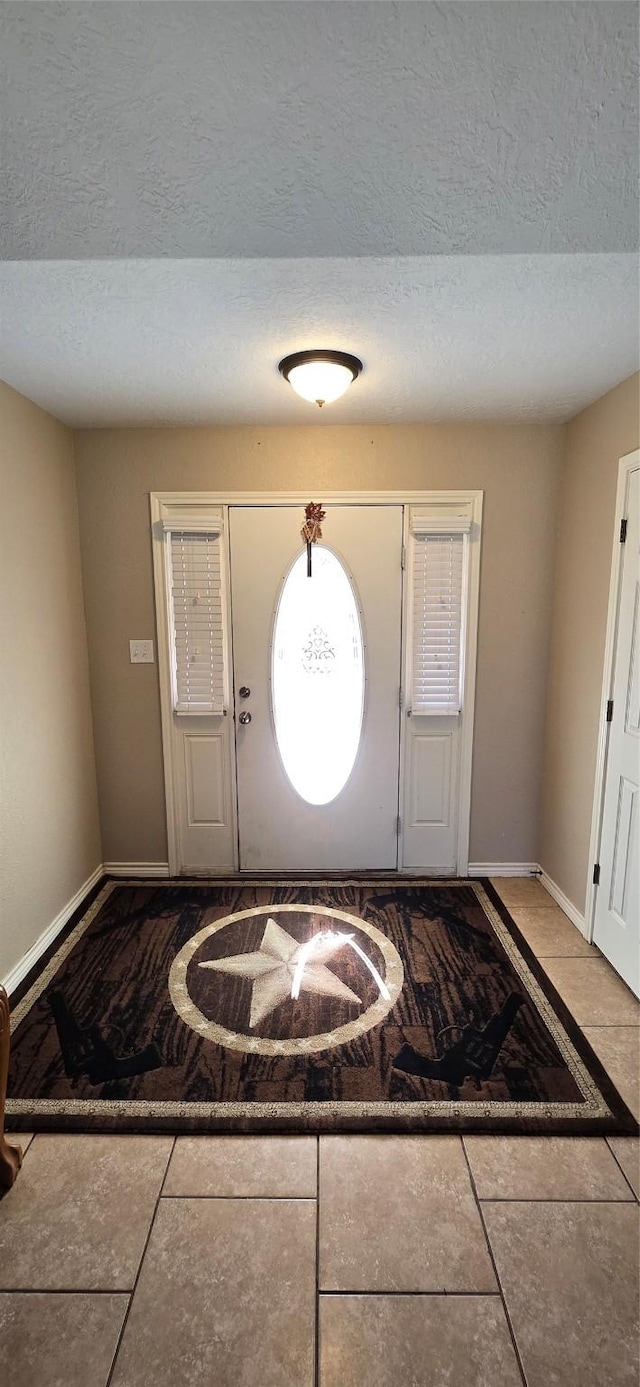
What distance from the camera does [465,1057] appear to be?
74.4 inches

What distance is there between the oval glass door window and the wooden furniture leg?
1.78 metres

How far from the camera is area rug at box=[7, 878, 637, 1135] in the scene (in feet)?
5.55

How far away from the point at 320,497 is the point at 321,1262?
9.07 ft

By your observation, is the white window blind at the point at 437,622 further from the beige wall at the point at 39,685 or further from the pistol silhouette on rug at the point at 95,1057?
the pistol silhouette on rug at the point at 95,1057

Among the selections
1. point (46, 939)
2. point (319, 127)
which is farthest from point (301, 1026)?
point (319, 127)

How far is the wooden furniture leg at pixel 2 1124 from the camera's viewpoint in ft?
4.73

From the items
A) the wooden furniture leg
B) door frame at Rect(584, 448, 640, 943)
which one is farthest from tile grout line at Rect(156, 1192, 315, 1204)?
door frame at Rect(584, 448, 640, 943)

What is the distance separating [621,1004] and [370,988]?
954 millimetres

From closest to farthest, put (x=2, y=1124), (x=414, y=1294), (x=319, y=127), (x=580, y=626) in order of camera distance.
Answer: (x=319, y=127), (x=414, y=1294), (x=2, y=1124), (x=580, y=626)

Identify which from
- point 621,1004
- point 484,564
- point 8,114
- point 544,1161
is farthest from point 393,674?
point 8,114

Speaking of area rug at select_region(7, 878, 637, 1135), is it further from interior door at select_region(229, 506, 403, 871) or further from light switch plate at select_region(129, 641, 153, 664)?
light switch plate at select_region(129, 641, 153, 664)

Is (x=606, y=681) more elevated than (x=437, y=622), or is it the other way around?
(x=437, y=622)

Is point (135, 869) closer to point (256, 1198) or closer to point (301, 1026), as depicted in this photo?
point (301, 1026)

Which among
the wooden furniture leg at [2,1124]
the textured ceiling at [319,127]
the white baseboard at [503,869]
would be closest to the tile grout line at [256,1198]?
the wooden furniture leg at [2,1124]
